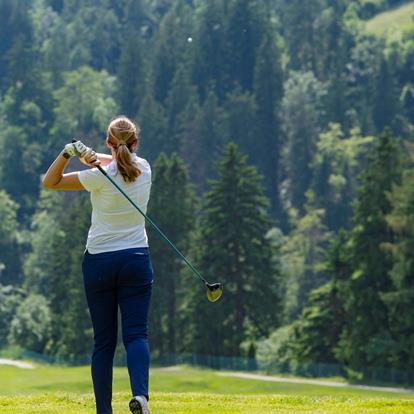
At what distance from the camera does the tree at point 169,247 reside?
82.8 metres

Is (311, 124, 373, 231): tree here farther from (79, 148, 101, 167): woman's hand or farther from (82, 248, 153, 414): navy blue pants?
(79, 148, 101, 167): woman's hand

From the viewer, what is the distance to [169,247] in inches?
3231

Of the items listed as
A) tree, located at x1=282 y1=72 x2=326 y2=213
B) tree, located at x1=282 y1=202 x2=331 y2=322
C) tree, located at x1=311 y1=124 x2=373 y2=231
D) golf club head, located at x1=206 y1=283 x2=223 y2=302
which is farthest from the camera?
tree, located at x1=282 y1=72 x2=326 y2=213

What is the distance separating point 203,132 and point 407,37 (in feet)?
129

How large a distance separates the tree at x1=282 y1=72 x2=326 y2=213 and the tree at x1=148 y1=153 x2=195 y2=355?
68.6 m

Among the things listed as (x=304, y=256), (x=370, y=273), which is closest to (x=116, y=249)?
(x=370, y=273)

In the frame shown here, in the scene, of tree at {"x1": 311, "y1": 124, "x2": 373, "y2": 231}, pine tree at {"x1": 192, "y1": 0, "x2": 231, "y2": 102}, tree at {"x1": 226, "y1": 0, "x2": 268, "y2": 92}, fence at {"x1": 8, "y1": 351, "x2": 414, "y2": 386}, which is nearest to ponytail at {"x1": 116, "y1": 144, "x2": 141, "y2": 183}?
fence at {"x1": 8, "y1": 351, "x2": 414, "y2": 386}

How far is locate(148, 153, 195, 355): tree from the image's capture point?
271 ft

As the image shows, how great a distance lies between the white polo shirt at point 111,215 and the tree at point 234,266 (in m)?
64.1

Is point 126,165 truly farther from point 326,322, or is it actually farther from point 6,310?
point 6,310

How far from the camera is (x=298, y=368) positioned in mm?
66562

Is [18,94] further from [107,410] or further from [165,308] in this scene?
[107,410]

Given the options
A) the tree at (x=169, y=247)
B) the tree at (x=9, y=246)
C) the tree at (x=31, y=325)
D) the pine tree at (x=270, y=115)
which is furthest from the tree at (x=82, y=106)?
the tree at (x=169, y=247)

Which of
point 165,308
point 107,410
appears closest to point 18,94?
point 165,308
